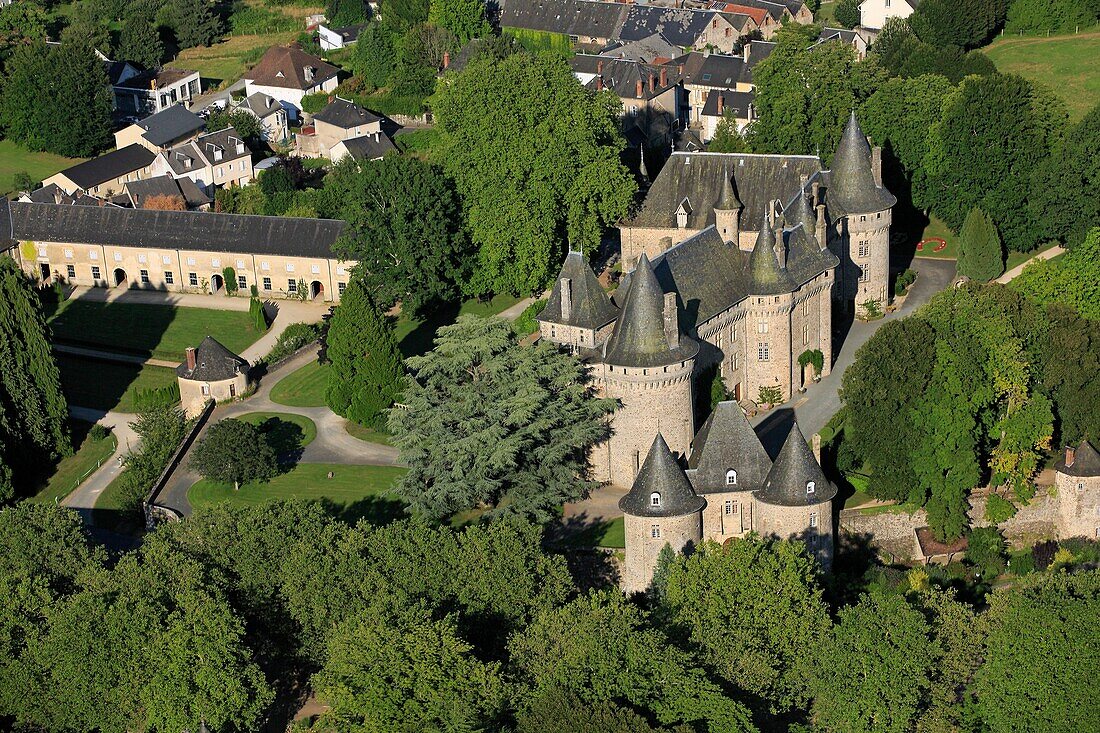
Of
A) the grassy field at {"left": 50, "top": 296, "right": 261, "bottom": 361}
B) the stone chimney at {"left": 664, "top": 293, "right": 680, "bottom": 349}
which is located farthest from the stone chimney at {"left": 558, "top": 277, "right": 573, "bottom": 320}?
the grassy field at {"left": 50, "top": 296, "right": 261, "bottom": 361}

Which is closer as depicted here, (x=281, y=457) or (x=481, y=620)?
(x=481, y=620)

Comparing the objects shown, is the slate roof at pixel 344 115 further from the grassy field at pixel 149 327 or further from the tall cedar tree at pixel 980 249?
the tall cedar tree at pixel 980 249

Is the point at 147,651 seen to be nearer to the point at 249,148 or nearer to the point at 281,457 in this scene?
the point at 281,457

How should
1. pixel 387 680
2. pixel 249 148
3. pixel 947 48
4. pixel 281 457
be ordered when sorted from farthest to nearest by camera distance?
pixel 249 148
pixel 947 48
pixel 281 457
pixel 387 680

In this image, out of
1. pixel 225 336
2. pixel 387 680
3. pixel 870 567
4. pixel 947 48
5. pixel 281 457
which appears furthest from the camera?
pixel 947 48

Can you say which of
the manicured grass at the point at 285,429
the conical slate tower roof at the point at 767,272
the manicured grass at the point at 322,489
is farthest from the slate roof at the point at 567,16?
the manicured grass at the point at 322,489

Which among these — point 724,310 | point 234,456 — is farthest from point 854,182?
point 234,456

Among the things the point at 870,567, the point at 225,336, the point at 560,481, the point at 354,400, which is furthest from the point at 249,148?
the point at 870,567

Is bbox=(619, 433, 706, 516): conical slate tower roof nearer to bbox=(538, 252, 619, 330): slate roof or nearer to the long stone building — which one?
bbox=(538, 252, 619, 330): slate roof
